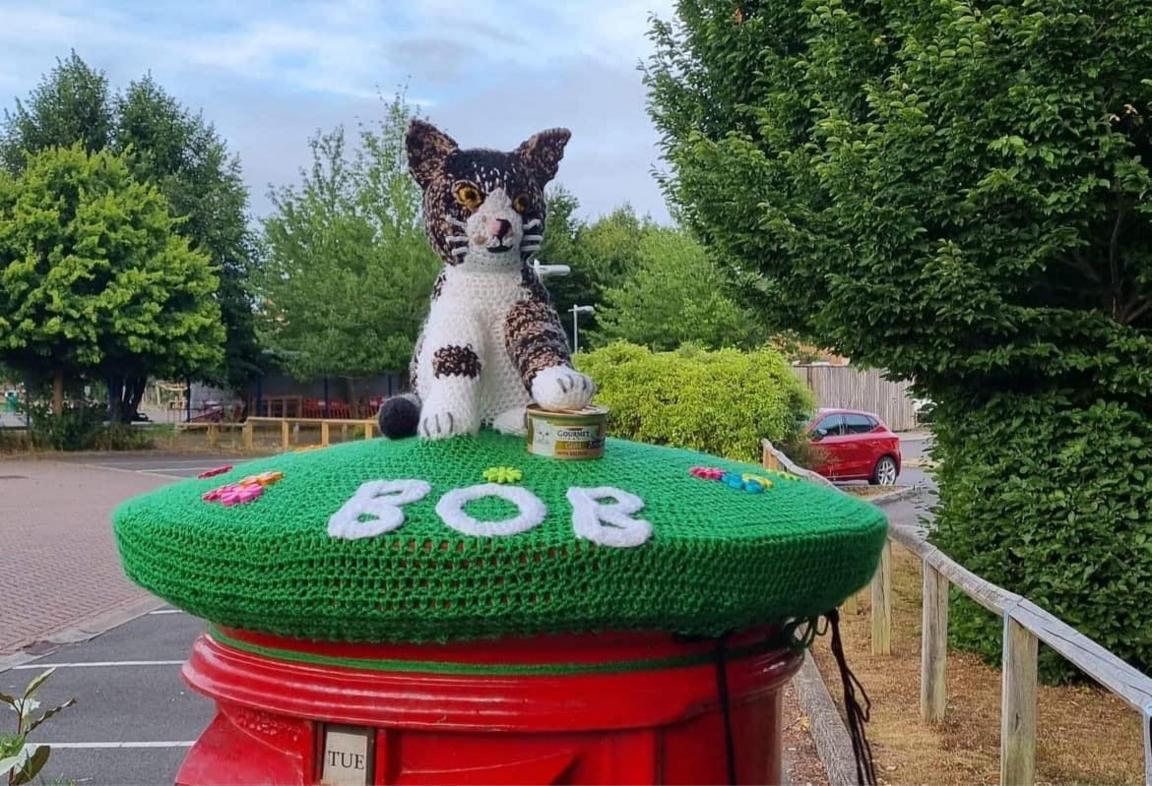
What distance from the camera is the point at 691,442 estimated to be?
11.6m

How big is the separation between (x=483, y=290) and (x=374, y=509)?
0.60 m

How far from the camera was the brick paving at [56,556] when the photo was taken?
28.7 feet

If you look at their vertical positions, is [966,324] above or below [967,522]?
above

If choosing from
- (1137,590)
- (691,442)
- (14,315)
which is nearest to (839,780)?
(1137,590)

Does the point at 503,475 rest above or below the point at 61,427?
above

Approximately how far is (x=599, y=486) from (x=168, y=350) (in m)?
23.9

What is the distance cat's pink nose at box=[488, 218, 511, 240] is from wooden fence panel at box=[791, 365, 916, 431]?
28.4 m

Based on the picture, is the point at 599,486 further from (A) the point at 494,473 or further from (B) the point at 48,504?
(B) the point at 48,504

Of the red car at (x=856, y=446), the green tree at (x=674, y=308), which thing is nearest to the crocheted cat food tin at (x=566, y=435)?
the red car at (x=856, y=446)

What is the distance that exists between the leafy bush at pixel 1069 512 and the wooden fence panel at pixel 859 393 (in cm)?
2410

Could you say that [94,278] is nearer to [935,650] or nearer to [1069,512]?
[935,650]

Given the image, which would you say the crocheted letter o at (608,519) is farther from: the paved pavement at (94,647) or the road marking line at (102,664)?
the road marking line at (102,664)

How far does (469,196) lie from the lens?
1.85 meters

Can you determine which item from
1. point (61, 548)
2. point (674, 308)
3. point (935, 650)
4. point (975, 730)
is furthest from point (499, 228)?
point (674, 308)
